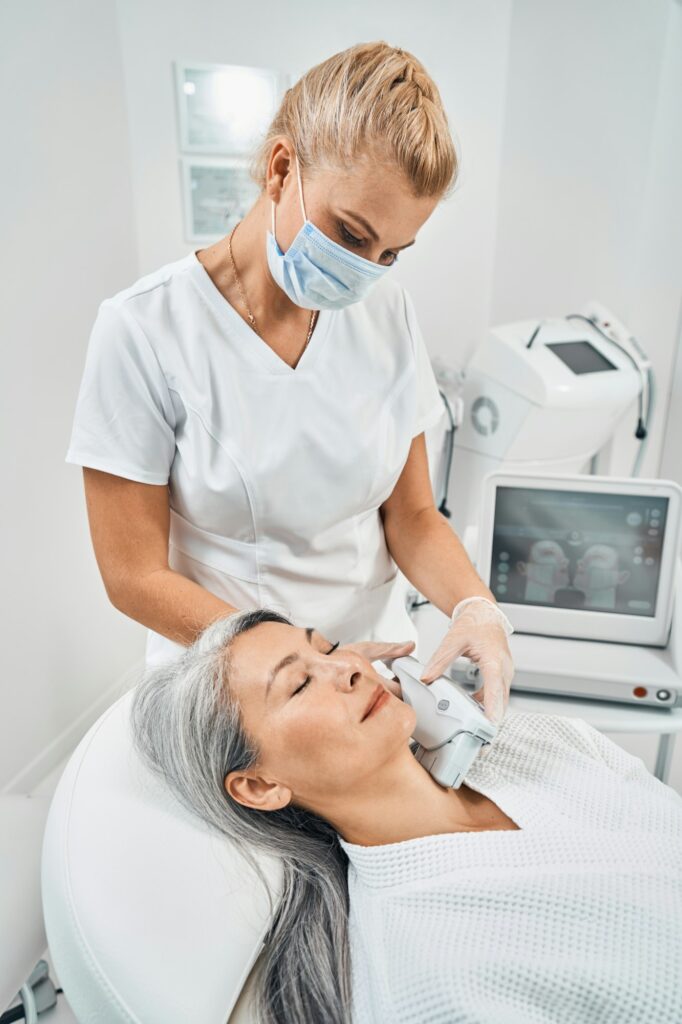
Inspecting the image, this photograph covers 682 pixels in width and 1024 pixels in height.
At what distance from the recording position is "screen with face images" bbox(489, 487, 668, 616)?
4.75ft

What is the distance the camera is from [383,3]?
8.40 ft

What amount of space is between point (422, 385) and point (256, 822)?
0.77m

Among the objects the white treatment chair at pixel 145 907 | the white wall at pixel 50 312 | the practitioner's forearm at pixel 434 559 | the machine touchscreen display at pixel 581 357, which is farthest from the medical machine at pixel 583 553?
the white wall at pixel 50 312

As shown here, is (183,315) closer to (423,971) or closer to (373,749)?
(373,749)

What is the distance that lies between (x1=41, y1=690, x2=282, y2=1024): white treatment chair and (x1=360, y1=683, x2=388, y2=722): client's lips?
252mm

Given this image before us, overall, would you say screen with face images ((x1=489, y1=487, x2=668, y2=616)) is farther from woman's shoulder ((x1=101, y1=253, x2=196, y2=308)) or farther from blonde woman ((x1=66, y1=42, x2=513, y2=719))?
woman's shoulder ((x1=101, y1=253, x2=196, y2=308))

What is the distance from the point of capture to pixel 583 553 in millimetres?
1484

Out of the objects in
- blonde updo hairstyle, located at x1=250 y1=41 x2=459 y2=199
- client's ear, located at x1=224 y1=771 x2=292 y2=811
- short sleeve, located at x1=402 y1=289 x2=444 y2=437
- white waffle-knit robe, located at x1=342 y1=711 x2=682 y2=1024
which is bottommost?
white waffle-knit robe, located at x1=342 y1=711 x2=682 y2=1024

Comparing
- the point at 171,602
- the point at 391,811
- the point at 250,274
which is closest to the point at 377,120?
the point at 250,274

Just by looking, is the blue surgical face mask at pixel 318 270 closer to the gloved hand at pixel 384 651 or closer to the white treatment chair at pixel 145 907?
the gloved hand at pixel 384 651

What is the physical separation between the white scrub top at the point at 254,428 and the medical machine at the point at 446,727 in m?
0.27

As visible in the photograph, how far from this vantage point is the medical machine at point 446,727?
1.09 m

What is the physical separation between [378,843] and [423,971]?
208 millimetres

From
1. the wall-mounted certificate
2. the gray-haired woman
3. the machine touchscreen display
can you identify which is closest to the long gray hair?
the gray-haired woman
